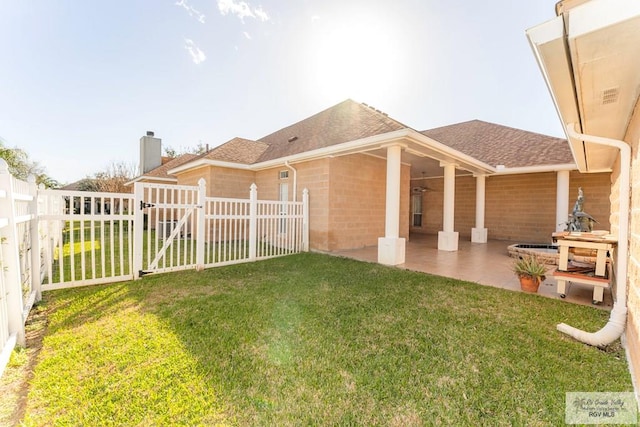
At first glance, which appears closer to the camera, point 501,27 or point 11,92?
point 501,27

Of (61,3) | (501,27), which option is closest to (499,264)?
(501,27)

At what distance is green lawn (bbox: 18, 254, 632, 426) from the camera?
197 centimetres

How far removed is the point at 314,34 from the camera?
8.77 metres

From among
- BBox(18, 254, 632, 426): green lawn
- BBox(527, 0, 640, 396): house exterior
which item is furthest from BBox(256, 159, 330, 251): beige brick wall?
BBox(527, 0, 640, 396): house exterior

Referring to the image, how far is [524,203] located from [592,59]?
12.2 meters

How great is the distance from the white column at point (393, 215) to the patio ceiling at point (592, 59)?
3.58 meters

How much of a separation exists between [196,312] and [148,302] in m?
1.00

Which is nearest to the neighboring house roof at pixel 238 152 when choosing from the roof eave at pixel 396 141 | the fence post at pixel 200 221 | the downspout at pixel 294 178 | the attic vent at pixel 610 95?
the roof eave at pixel 396 141

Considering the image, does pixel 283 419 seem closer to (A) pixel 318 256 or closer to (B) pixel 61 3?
(A) pixel 318 256

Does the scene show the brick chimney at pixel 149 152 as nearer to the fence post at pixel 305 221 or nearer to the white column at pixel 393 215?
the fence post at pixel 305 221


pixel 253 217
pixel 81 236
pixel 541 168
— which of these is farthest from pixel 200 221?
pixel 541 168

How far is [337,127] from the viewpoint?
30.6 feet

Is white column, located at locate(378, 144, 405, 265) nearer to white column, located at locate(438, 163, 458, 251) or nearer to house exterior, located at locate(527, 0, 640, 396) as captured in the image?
white column, located at locate(438, 163, 458, 251)

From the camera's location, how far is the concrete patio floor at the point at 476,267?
475 centimetres
